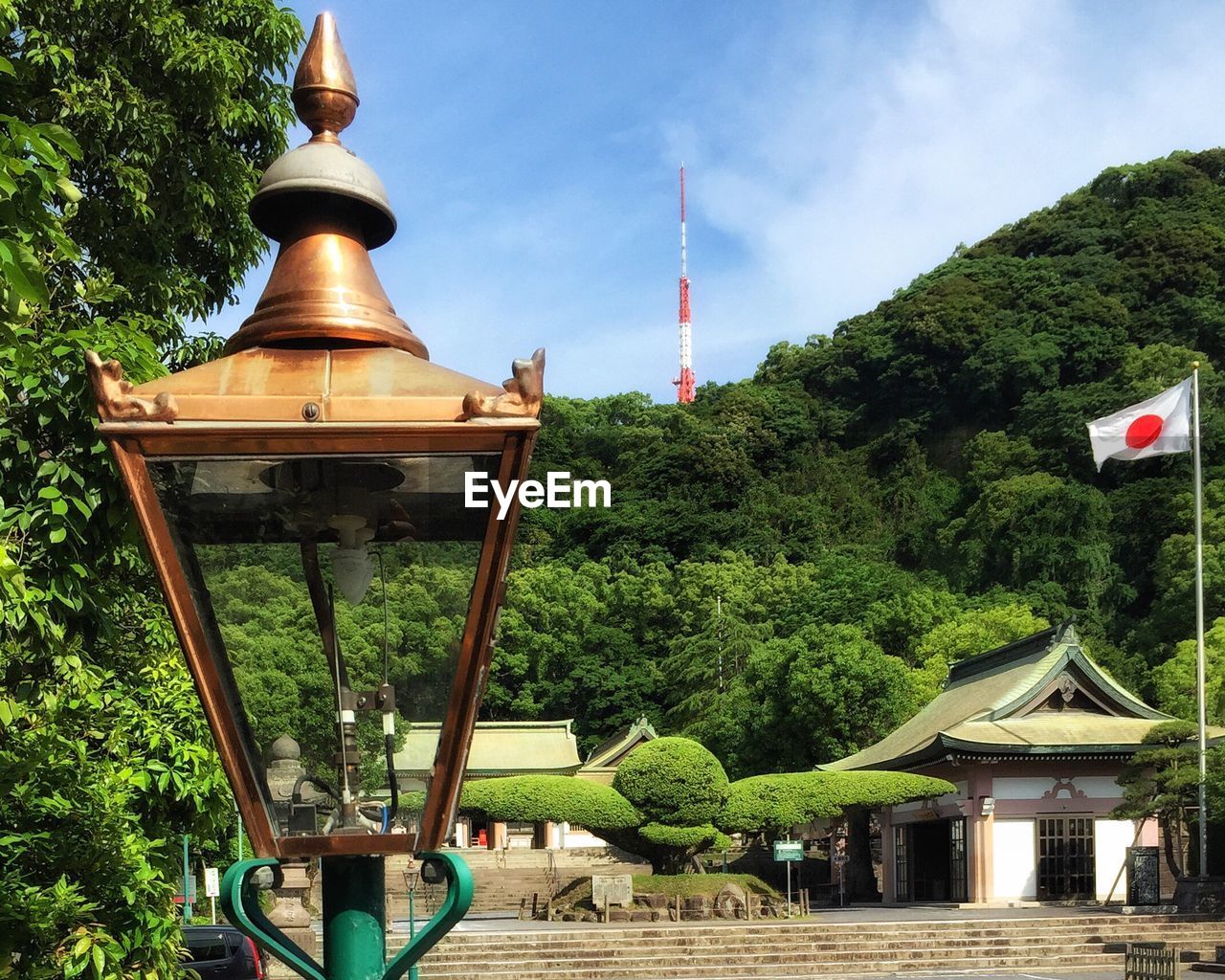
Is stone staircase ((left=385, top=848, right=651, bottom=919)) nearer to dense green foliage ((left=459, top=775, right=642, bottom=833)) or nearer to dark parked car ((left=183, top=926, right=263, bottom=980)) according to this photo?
dense green foliage ((left=459, top=775, right=642, bottom=833))

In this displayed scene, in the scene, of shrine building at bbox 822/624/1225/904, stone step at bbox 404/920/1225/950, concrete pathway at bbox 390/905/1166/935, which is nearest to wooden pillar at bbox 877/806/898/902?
shrine building at bbox 822/624/1225/904

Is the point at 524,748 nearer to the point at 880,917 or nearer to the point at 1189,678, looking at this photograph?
the point at 1189,678

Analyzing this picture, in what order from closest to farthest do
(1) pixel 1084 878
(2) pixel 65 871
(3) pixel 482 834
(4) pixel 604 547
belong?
1. (2) pixel 65 871
2. (1) pixel 1084 878
3. (3) pixel 482 834
4. (4) pixel 604 547

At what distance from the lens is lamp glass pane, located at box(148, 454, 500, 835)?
218cm

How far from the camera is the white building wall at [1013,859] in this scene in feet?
81.9

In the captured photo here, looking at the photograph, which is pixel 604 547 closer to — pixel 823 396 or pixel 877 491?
pixel 877 491

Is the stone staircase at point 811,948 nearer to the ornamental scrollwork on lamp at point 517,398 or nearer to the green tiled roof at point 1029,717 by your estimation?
the green tiled roof at point 1029,717

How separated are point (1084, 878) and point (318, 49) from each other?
26.1 m

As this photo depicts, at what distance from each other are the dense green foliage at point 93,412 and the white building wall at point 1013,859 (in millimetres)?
22110

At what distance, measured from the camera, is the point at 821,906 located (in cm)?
2827

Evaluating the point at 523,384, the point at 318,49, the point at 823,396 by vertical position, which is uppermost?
the point at 823,396

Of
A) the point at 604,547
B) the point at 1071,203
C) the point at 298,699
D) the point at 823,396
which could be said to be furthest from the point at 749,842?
the point at 1071,203

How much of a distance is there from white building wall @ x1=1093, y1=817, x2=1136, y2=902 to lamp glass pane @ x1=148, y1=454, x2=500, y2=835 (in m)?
25.5

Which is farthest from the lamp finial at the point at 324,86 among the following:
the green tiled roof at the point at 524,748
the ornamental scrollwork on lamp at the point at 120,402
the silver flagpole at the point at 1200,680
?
the green tiled roof at the point at 524,748
